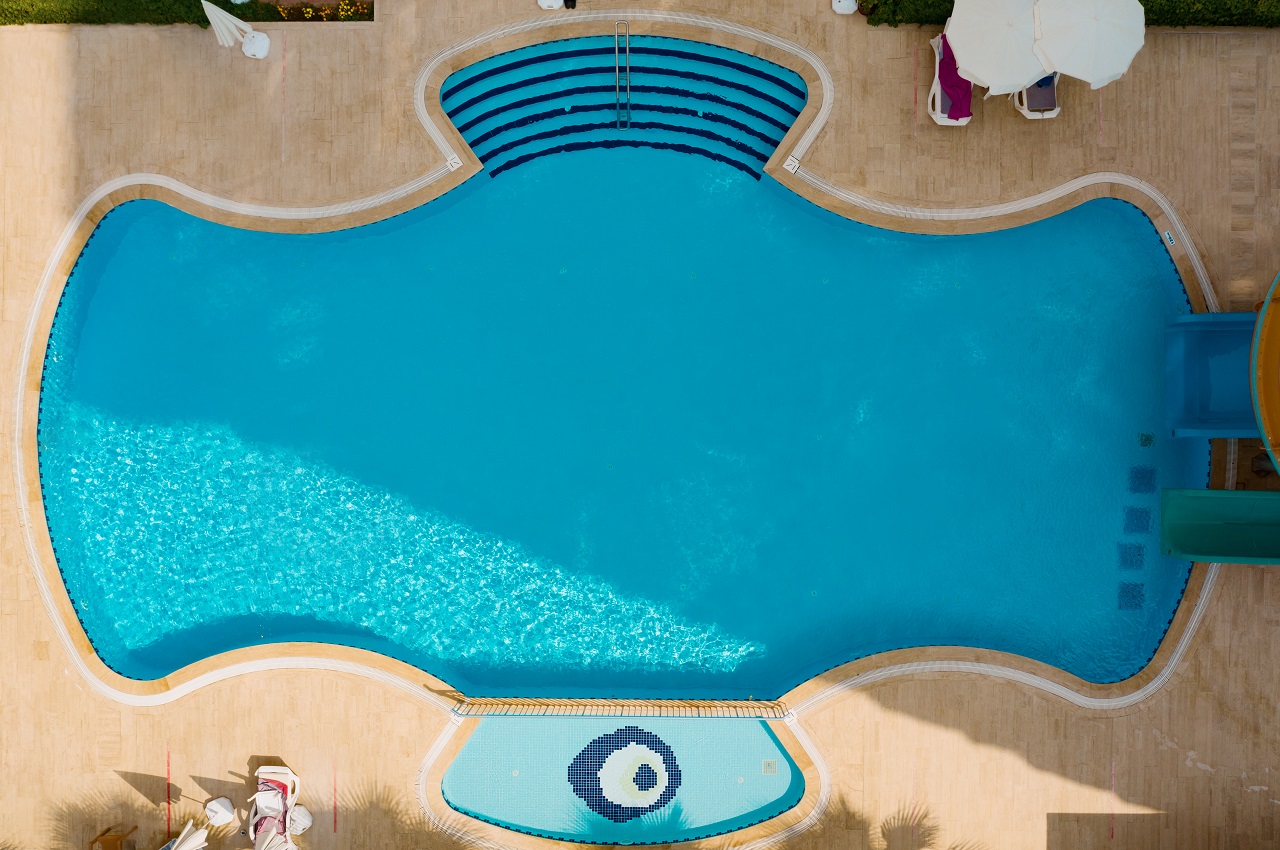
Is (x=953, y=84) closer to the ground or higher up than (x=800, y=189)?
higher up

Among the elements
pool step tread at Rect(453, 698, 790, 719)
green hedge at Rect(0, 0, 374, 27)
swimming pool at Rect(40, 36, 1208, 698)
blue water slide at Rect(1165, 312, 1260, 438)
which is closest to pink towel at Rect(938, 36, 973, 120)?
swimming pool at Rect(40, 36, 1208, 698)

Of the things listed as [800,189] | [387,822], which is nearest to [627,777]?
[387,822]

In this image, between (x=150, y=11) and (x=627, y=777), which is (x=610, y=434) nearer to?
(x=627, y=777)

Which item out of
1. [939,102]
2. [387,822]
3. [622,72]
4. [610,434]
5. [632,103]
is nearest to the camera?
[939,102]

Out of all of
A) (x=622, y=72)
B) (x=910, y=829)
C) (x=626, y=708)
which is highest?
(x=622, y=72)

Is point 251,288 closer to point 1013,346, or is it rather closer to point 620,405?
point 620,405

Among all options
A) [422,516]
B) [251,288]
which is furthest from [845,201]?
[251,288]

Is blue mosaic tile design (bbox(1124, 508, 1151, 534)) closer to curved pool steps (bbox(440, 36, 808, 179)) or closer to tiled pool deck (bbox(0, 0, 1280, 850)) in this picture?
tiled pool deck (bbox(0, 0, 1280, 850))
